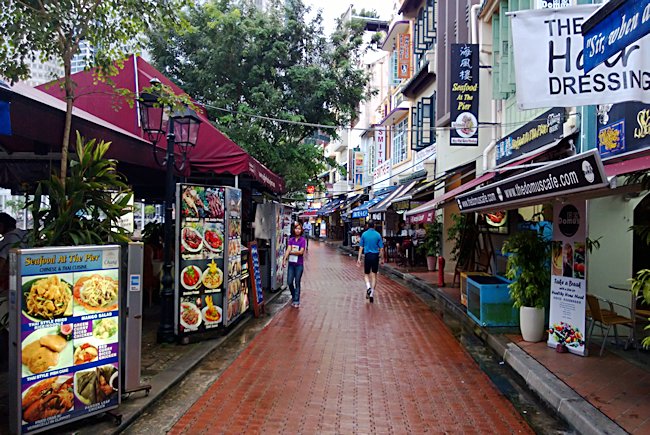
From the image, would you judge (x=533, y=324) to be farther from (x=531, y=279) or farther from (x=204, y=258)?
(x=204, y=258)

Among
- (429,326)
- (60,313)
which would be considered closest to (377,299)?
(429,326)

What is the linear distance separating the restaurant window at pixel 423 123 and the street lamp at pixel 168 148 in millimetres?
13838

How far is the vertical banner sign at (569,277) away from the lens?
22.1 feet

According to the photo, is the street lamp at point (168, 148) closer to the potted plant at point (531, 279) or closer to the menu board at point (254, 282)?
the menu board at point (254, 282)

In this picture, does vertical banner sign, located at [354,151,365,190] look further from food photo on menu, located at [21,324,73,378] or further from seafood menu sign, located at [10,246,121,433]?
food photo on menu, located at [21,324,73,378]

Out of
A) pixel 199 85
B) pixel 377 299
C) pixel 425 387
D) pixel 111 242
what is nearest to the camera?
pixel 111 242

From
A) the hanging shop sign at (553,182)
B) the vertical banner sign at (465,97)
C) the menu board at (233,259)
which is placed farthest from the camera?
the vertical banner sign at (465,97)

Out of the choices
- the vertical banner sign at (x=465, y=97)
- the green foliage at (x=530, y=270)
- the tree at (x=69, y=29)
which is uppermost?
the vertical banner sign at (x=465, y=97)

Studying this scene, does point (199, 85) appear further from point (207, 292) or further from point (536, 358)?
point (536, 358)

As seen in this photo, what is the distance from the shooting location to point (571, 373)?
6.00 m

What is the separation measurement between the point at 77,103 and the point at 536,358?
8.22 m

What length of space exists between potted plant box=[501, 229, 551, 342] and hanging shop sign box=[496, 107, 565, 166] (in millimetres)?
3138

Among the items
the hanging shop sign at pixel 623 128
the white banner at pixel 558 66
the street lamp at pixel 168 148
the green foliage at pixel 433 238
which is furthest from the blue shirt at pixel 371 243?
the white banner at pixel 558 66

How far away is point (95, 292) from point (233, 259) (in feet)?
13.3
